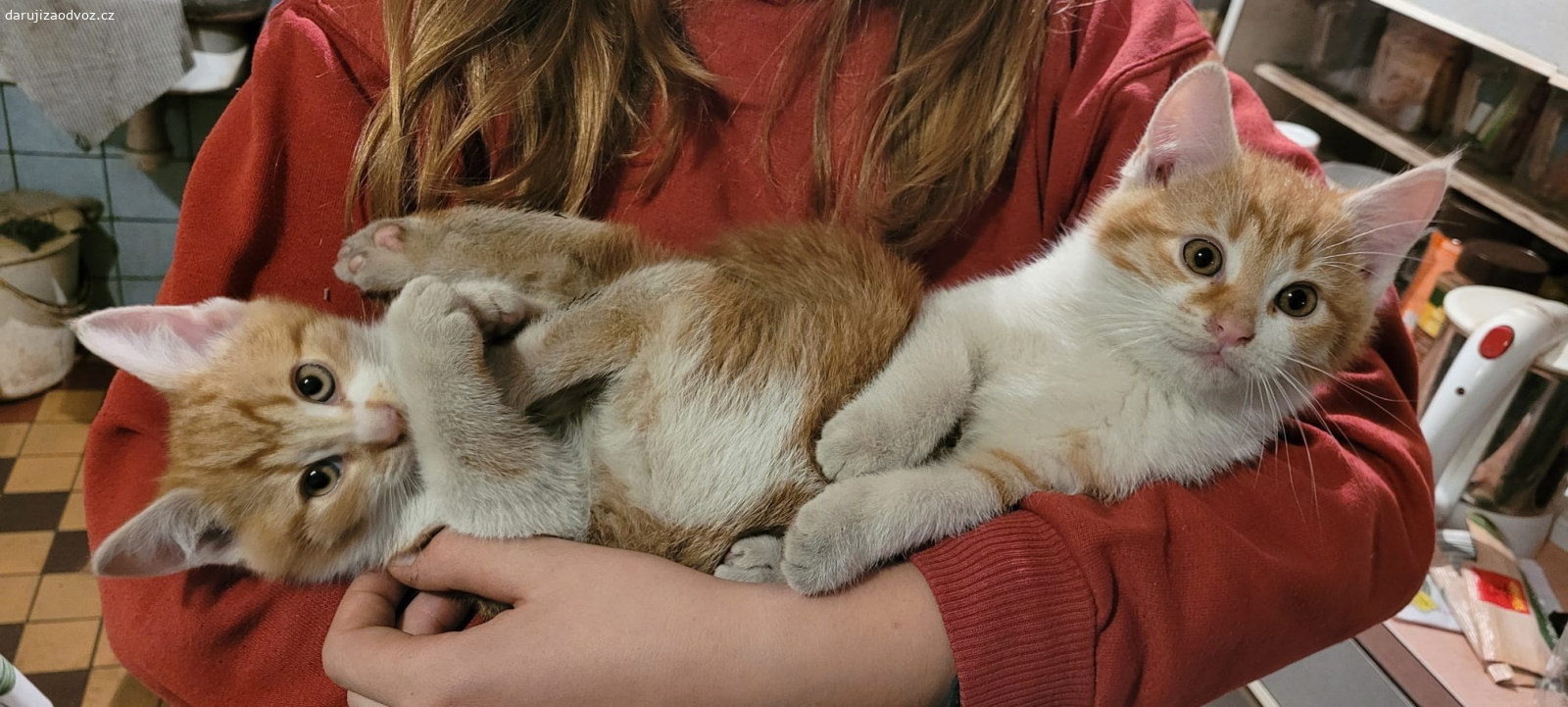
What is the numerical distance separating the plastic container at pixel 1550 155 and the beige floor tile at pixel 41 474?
3.44m

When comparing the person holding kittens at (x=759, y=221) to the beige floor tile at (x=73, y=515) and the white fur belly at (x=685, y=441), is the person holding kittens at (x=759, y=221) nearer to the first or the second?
the white fur belly at (x=685, y=441)

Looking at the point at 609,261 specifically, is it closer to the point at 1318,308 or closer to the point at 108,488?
the point at 108,488

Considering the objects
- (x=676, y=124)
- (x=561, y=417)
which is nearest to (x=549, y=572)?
(x=561, y=417)

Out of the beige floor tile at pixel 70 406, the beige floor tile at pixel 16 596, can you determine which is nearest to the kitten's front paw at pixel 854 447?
the beige floor tile at pixel 16 596

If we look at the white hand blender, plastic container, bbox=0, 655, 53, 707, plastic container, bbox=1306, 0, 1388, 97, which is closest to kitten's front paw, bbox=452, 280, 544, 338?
plastic container, bbox=0, 655, 53, 707

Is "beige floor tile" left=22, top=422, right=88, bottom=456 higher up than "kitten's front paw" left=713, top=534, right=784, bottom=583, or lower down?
lower down

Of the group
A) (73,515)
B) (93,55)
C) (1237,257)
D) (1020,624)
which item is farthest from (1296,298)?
(73,515)

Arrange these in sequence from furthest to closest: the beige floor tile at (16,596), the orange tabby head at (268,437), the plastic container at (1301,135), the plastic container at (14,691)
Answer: the beige floor tile at (16,596) → the plastic container at (1301,135) → the plastic container at (14,691) → the orange tabby head at (268,437)

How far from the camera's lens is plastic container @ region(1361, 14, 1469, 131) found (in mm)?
1793

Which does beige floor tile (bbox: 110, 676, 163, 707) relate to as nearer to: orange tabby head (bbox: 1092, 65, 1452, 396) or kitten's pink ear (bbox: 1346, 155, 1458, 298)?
orange tabby head (bbox: 1092, 65, 1452, 396)

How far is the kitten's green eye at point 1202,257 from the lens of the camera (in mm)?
957

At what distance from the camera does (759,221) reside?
1.06 metres

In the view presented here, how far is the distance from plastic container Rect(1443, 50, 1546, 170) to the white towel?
8.72 ft

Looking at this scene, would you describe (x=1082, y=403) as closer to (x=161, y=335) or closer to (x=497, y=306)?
(x=497, y=306)
